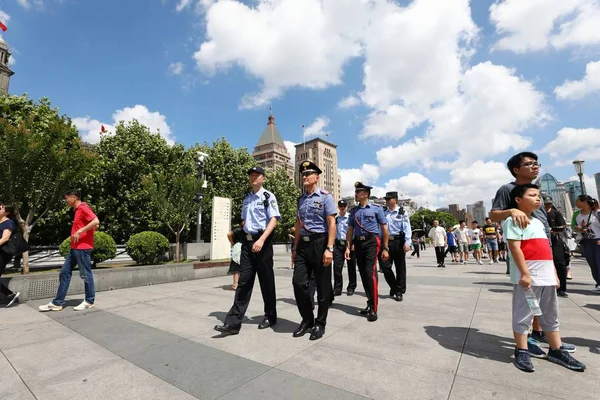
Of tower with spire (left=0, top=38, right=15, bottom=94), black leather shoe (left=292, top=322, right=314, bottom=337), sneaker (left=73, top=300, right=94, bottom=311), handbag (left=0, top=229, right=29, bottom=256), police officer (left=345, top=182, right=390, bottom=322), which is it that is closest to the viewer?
black leather shoe (left=292, top=322, right=314, bottom=337)

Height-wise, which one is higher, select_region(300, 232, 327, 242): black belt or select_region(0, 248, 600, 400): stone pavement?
select_region(300, 232, 327, 242): black belt

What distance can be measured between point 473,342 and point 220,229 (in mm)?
9808

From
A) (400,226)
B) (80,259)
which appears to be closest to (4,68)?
(80,259)

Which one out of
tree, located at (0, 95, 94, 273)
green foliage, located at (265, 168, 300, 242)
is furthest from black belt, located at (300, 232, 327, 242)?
green foliage, located at (265, 168, 300, 242)

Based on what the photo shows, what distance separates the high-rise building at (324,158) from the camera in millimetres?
119875

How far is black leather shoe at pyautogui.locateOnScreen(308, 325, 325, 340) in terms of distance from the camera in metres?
3.26

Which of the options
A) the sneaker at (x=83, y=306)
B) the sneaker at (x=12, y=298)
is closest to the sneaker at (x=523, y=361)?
the sneaker at (x=83, y=306)

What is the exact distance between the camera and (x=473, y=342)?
3.04 meters

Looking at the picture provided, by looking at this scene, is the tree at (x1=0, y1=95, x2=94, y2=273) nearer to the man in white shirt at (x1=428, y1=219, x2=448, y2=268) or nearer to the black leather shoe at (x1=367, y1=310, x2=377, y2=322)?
the black leather shoe at (x1=367, y1=310, x2=377, y2=322)

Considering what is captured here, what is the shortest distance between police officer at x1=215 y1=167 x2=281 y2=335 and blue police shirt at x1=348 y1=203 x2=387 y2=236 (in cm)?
143

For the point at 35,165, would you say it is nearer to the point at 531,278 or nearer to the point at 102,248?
the point at 102,248

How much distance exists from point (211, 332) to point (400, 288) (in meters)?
3.50

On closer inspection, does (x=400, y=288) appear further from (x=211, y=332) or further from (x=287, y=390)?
(x=287, y=390)

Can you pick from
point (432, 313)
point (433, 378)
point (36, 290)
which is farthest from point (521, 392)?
point (36, 290)
